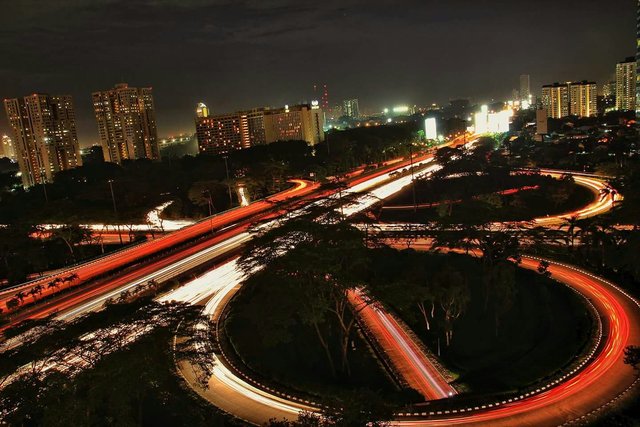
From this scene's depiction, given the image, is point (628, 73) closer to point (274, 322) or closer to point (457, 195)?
point (457, 195)

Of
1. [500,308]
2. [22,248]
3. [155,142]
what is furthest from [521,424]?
[155,142]

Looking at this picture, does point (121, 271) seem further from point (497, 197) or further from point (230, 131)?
point (230, 131)

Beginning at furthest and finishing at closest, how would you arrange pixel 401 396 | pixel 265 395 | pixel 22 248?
1. pixel 22 248
2. pixel 265 395
3. pixel 401 396

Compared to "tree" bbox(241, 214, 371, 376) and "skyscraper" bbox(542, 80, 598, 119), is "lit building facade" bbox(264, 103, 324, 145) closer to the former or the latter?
"skyscraper" bbox(542, 80, 598, 119)

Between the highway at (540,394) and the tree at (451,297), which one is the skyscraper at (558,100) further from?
the highway at (540,394)

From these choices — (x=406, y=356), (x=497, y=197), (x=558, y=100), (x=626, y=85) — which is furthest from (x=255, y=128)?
(x=406, y=356)

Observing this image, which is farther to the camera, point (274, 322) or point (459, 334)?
point (459, 334)

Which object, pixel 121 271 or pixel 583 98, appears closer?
pixel 121 271

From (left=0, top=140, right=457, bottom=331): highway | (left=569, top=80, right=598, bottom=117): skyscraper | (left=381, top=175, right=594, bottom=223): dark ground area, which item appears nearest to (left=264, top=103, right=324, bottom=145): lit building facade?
(left=381, top=175, right=594, bottom=223): dark ground area
